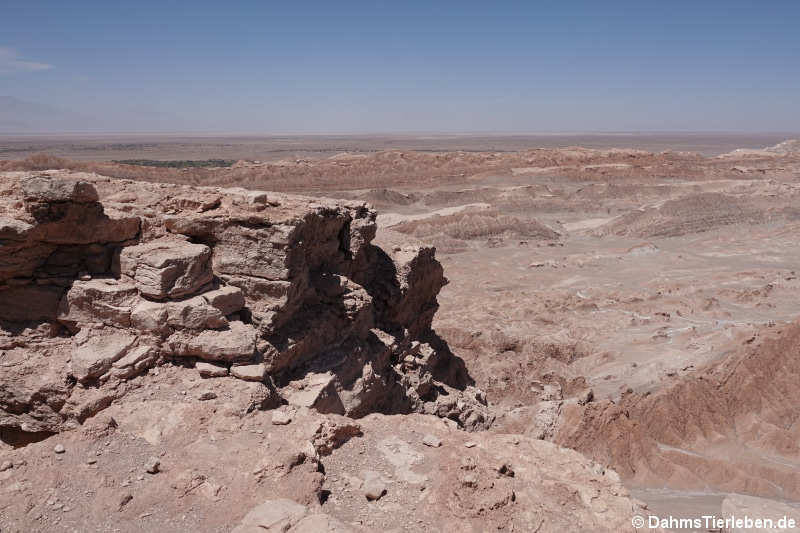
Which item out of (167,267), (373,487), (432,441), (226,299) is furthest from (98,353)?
(432,441)

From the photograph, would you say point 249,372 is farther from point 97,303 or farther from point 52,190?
point 52,190

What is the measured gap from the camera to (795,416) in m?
14.4

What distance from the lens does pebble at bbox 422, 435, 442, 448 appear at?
6508mm

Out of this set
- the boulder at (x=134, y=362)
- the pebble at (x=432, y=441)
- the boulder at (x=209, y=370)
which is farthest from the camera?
the boulder at (x=209, y=370)

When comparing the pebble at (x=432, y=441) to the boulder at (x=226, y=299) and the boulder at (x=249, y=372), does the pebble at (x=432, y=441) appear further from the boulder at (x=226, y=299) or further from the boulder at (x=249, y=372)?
the boulder at (x=226, y=299)

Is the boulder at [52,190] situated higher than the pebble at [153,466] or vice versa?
the boulder at [52,190]

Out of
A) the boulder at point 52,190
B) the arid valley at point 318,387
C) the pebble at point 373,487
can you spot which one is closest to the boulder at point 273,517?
the arid valley at point 318,387

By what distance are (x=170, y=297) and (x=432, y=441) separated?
3845 mm

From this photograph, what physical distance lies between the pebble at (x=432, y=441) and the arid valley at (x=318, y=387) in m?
0.02

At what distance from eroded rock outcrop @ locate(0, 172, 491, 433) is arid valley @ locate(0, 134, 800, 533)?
0.03 metres

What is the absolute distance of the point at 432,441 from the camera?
6535 mm

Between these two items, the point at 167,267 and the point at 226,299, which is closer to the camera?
the point at 167,267

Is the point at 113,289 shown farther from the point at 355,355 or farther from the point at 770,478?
the point at 770,478

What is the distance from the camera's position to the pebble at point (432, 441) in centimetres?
651
